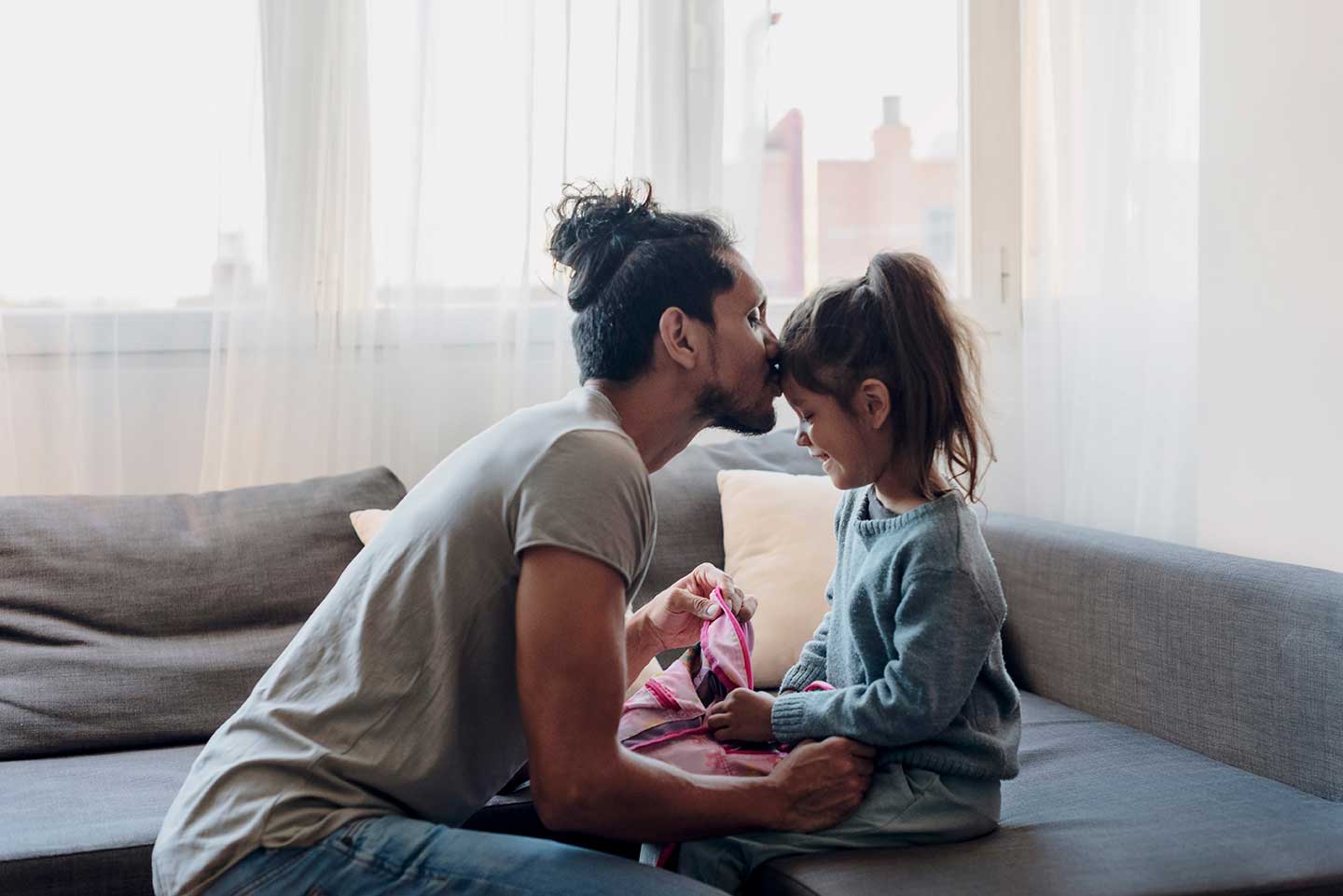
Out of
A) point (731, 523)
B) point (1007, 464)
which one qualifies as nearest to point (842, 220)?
point (1007, 464)

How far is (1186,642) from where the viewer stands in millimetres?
2041

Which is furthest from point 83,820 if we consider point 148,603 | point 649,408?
point 649,408

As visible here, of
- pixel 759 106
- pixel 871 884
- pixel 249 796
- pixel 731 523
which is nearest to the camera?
pixel 249 796

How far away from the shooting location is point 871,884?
1471mm

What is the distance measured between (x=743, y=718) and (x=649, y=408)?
1.31 ft

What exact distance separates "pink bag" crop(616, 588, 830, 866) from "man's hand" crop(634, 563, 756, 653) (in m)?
0.02

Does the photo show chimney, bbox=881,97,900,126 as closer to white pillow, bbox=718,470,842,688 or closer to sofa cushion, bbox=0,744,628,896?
white pillow, bbox=718,470,842,688

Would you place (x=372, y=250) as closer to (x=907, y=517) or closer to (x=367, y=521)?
(x=367, y=521)

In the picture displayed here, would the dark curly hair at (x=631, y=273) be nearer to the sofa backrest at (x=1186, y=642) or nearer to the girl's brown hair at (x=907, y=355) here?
the girl's brown hair at (x=907, y=355)

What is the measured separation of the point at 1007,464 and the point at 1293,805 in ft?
5.07

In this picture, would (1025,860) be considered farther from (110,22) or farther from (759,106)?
(110,22)

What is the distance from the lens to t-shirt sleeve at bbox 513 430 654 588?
1336 millimetres

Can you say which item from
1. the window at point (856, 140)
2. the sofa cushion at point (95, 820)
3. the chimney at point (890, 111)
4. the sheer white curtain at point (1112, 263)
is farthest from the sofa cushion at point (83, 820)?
the chimney at point (890, 111)

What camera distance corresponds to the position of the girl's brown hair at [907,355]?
1.60 meters
